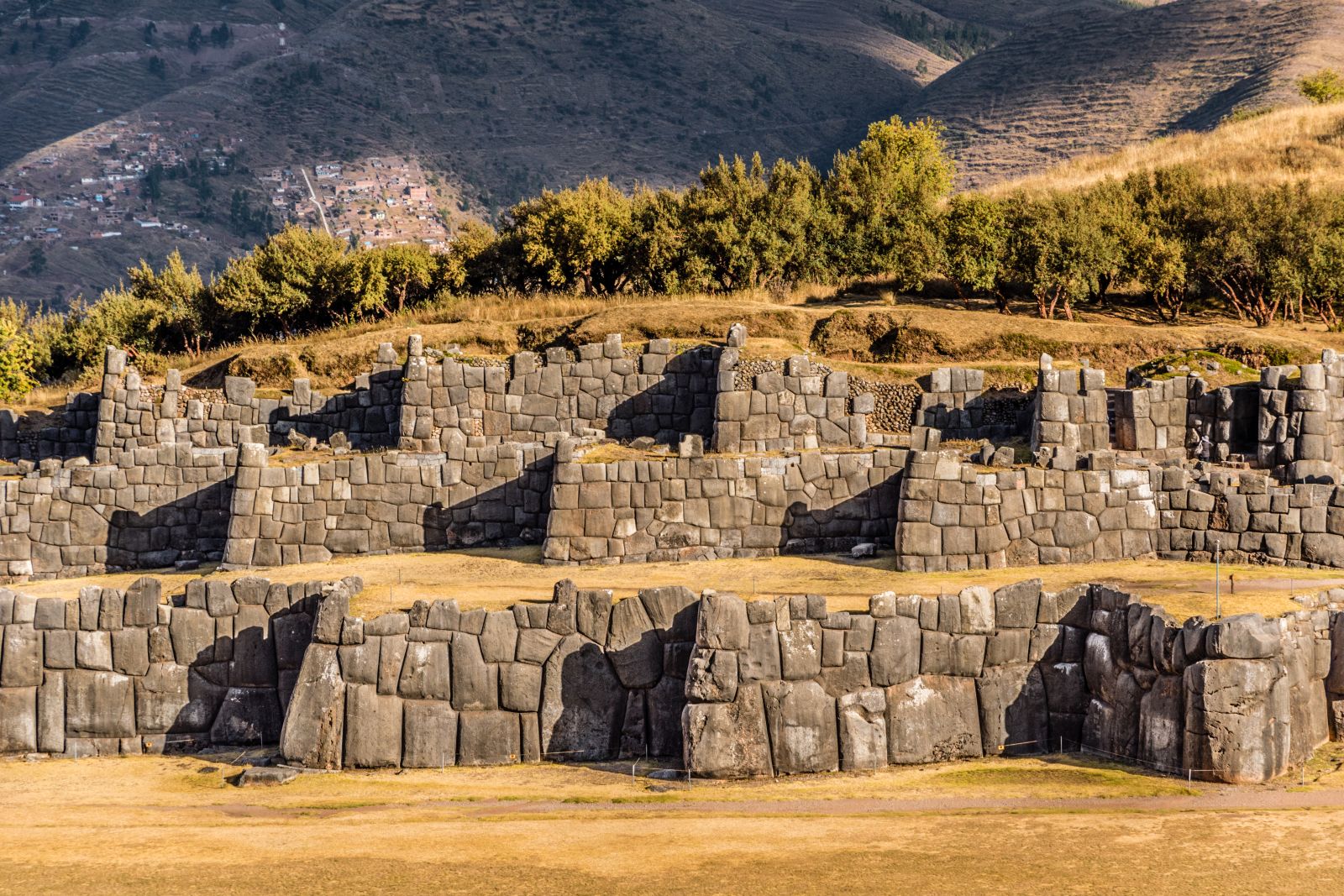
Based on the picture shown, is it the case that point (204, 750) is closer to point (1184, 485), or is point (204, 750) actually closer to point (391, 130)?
A: point (1184, 485)

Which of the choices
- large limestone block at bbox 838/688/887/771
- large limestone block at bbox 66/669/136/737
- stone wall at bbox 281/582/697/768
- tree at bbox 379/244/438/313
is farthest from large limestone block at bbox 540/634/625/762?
tree at bbox 379/244/438/313

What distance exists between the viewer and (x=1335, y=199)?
164 feet

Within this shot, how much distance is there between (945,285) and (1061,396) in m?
14.3

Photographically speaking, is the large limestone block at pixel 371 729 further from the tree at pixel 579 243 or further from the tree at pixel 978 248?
the tree at pixel 579 243

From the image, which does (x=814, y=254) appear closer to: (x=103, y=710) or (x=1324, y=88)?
(x=103, y=710)

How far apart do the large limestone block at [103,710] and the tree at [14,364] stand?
2640 cm

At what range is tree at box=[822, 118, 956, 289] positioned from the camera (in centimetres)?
4947

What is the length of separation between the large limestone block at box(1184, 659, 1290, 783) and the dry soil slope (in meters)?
96.7

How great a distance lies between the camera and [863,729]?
25.2 m

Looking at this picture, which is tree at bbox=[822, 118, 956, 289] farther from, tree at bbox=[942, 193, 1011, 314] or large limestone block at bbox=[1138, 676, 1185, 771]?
large limestone block at bbox=[1138, 676, 1185, 771]

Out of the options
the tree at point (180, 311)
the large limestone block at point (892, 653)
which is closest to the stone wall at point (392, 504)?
the large limestone block at point (892, 653)

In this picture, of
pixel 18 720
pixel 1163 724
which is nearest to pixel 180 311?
pixel 18 720

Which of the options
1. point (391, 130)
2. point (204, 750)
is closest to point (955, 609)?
point (204, 750)

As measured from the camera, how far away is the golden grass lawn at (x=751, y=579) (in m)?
27.3
